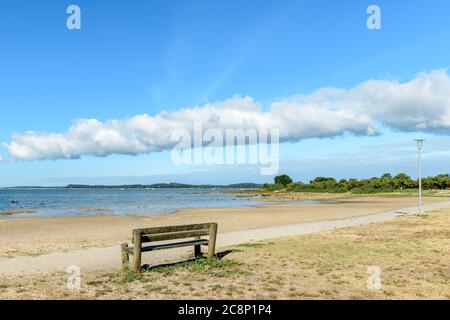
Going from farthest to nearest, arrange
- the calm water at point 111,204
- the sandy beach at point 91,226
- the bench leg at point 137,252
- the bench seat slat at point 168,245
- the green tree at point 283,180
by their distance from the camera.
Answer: the green tree at point 283,180
the calm water at point 111,204
the sandy beach at point 91,226
the bench seat slat at point 168,245
the bench leg at point 137,252

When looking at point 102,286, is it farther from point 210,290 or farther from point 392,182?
point 392,182

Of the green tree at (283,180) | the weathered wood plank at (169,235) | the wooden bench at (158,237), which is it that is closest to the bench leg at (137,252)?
the wooden bench at (158,237)

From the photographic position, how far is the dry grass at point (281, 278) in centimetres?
645

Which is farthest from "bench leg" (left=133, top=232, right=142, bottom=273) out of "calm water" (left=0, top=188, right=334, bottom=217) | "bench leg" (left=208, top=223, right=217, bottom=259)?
"calm water" (left=0, top=188, right=334, bottom=217)

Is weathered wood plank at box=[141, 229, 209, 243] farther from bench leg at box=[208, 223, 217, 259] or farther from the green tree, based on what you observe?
the green tree

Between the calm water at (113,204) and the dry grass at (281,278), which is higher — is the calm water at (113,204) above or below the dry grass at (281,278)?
below

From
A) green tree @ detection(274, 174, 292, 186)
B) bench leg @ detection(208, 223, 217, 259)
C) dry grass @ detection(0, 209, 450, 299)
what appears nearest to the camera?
dry grass @ detection(0, 209, 450, 299)

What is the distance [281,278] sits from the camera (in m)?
7.54

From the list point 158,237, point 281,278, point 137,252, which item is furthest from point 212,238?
point 281,278

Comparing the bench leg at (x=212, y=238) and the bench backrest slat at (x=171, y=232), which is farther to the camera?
the bench leg at (x=212, y=238)

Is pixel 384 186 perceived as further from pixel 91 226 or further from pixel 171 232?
pixel 171 232

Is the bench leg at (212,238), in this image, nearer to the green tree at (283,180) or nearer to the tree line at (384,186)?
the tree line at (384,186)

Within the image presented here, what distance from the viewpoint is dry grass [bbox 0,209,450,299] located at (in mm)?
6445
